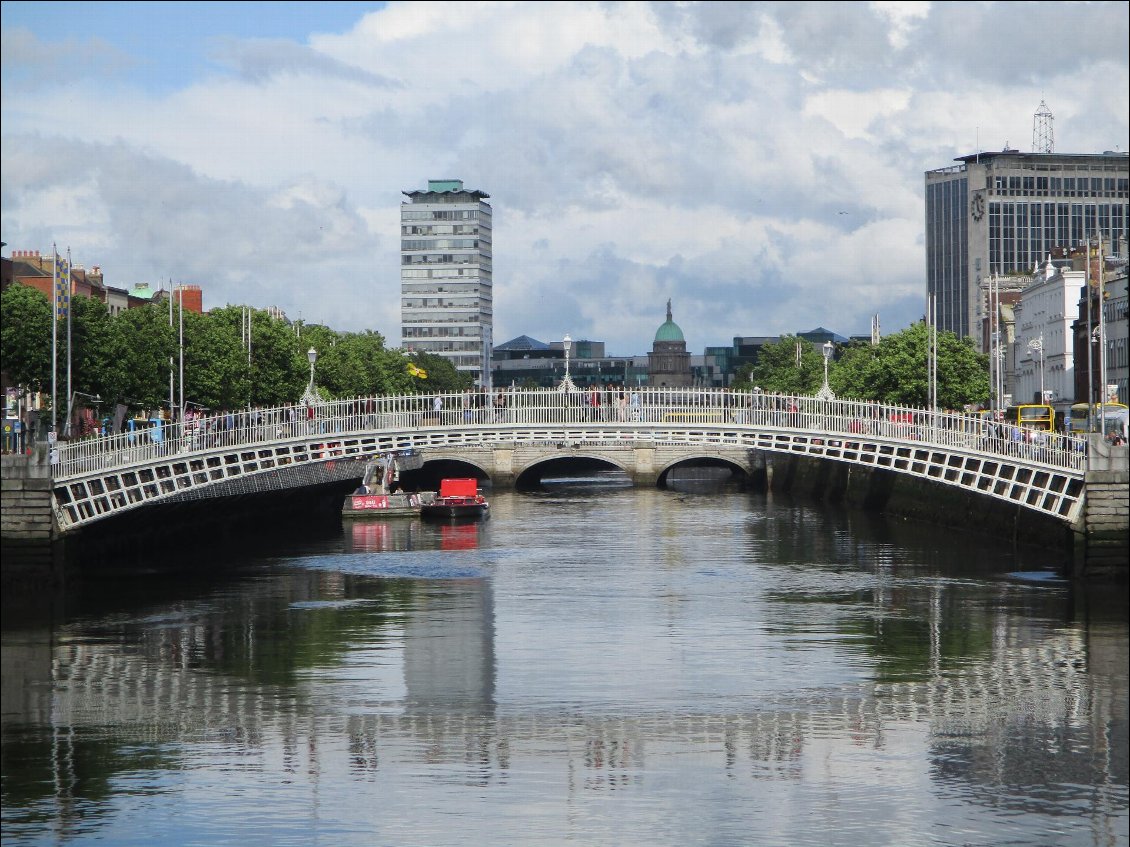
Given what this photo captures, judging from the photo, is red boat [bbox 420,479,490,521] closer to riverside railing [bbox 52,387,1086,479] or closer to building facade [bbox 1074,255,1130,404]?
riverside railing [bbox 52,387,1086,479]

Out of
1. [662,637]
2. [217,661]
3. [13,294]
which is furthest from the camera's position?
[13,294]

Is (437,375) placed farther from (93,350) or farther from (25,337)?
(25,337)

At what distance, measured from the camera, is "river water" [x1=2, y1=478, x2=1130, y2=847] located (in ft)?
85.3

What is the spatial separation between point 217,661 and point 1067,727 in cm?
1774

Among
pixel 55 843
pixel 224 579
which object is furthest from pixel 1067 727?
pixel 224 579

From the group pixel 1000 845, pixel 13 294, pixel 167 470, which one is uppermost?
pixel 13 294

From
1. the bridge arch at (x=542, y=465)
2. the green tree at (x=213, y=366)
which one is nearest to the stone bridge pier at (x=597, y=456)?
the bridge arch at (x=542, y=465)

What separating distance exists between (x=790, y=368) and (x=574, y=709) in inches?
4060

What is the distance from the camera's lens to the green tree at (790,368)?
124812 millimetres

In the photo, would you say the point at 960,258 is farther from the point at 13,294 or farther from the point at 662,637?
the point at 662,637

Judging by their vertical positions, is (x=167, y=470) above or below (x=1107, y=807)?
above

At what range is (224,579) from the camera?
5681 cm

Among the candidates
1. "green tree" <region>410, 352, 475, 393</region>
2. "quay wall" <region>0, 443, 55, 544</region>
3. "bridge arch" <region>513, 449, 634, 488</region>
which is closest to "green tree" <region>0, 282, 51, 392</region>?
"quay wall" <region>0, 443, 55, 544</region>

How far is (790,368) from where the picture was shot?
135250mm
